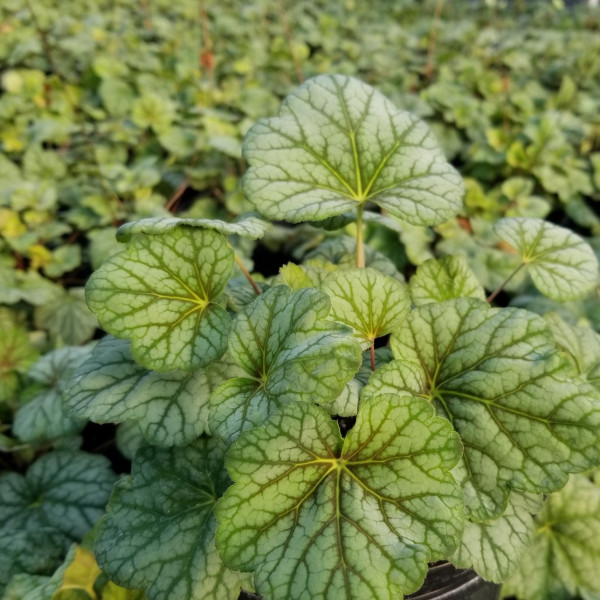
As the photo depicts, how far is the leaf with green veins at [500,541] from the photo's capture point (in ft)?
2.81

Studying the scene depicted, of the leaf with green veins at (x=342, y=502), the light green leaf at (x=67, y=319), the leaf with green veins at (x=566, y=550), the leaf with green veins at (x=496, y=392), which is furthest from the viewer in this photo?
the light green leaf at (x=67, y=319)

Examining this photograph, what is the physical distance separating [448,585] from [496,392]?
388 mm

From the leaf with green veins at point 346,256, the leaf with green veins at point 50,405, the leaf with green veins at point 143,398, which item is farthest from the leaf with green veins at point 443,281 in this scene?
the leaf with green veins at point 50,405

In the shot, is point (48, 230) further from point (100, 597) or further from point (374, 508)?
point (374, 508)

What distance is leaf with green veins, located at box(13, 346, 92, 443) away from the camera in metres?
1.42

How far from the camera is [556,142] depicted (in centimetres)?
252

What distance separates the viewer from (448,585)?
0.96 meters

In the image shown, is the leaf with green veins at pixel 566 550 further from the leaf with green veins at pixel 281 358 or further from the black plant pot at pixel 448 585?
the leaf with green veins at pixel 281 358

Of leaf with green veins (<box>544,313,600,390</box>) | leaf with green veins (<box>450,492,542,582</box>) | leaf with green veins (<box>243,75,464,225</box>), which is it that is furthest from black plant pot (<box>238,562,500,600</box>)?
leaf with green veins (<box>243,75,464,225</box>)

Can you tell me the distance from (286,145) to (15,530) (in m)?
1.19

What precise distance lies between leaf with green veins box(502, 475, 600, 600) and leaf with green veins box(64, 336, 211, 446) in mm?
902

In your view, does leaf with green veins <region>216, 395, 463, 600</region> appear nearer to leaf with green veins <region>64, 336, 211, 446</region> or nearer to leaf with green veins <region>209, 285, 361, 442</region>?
leaf with green veins <region>209, 285, 361, 442</region>

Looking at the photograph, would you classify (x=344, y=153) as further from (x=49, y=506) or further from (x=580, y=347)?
(x=49, y=506)

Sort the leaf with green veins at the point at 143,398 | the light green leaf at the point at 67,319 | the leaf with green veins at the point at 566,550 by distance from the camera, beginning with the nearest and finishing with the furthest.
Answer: the leaf with green veins at the point at 143,398
the leaf with green veins at the point at 566,550
the light green leaf at the point at 67,319
